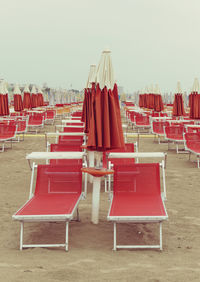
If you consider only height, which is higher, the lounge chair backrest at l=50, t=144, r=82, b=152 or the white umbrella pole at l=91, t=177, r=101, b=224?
the lounge chair backrest at l=50, t=144, r=82, b=152

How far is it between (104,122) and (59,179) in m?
0.89

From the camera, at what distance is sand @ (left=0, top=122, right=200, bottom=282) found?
9.86 feet

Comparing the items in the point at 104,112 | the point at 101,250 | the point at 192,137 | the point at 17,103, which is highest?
the point at 17,103

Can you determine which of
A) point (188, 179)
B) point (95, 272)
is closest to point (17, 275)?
point (95, 272)

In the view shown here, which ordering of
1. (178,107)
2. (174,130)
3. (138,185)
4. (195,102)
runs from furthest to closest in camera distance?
1. (178,107)
2. (195,102)
3. (174,130)
4. (138,185)

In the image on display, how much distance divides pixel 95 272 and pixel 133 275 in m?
0.30

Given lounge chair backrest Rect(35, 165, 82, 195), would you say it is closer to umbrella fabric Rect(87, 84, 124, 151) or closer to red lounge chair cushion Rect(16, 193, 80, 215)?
red lounge chair cushion Rect(16, 193, 80, 215)

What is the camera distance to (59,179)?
4547 mm

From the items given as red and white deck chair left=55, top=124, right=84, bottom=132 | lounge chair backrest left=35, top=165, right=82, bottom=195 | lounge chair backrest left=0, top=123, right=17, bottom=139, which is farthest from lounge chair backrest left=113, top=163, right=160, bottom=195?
lounge chair backrest left=0, top=123, right=17, bottom=139

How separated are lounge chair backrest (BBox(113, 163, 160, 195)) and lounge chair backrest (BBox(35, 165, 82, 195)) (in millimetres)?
458

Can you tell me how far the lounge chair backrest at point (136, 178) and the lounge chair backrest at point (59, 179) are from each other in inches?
18.0

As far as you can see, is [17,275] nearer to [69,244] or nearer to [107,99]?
[69,244]

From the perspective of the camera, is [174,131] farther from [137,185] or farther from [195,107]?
[137,185]

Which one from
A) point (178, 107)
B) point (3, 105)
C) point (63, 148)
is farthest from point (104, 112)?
point (178, 107)
